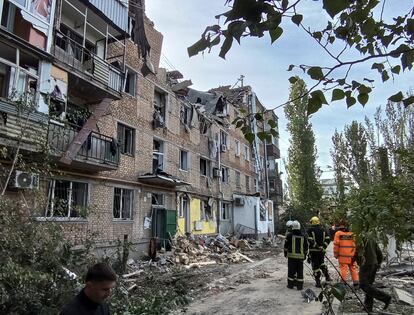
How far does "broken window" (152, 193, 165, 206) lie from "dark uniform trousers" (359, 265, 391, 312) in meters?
13.5

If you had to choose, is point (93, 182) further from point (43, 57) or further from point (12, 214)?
point (12, 214)

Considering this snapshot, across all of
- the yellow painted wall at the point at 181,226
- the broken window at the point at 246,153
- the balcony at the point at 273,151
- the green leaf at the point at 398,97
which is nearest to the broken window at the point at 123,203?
the yellow painted wall at the point at 181,226

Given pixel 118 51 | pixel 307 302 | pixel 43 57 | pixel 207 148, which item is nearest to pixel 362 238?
pixel 307 302

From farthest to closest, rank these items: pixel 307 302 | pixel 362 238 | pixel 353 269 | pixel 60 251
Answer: pixel 353 269 → pixel 307 302 → pixel 60 251 → pixel 362 238

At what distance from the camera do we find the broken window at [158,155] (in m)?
21.0

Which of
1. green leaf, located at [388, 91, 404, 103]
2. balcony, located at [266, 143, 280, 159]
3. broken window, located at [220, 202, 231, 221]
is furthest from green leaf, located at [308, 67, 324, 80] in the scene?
balcony, located at [266, 143, 280, 159]

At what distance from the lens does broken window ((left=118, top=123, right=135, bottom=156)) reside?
1800 centimetres

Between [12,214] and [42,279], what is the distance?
4.71 feet

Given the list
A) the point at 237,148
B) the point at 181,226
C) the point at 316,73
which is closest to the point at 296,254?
the point at 316,73

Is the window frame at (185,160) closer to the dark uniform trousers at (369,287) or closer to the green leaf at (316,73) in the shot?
the dark uniform trousers at (369,287)

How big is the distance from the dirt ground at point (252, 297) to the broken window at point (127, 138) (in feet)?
26.4

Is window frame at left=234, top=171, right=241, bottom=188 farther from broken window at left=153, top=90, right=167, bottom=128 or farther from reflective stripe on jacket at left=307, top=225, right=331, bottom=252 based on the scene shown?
reflective stripe on jacket at left=307, top=225, right=331, bottom=252

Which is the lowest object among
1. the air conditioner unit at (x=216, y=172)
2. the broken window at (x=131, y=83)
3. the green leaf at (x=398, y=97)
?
the green leaf at (x=398, y=97)

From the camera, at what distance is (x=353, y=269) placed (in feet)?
30.7
